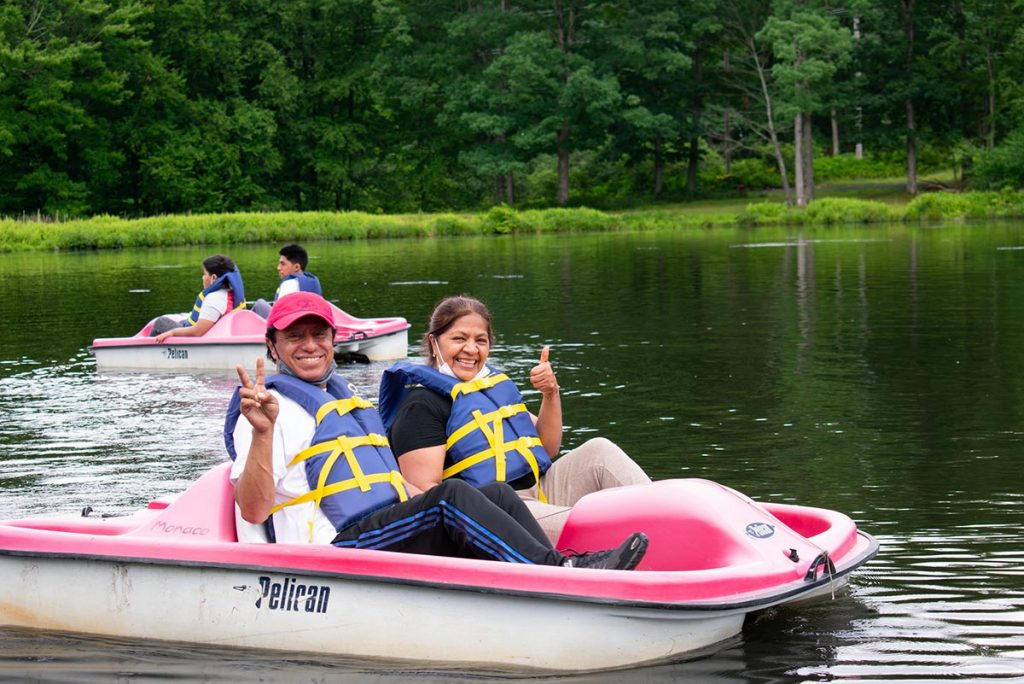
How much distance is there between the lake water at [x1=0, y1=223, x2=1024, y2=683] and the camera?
5648 mm

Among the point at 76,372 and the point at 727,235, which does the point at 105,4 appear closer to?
the point at 727,235

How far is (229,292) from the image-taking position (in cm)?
1460

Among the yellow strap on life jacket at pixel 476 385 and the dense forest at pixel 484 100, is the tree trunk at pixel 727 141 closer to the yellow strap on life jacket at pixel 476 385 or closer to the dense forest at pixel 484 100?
the dense forest at pixel 484 100

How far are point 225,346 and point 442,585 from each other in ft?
31.0

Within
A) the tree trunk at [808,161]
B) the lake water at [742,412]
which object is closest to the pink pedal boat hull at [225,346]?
the lake water at [742,412]

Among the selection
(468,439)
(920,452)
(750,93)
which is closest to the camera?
(468,439)

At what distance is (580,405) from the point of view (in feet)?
38.0

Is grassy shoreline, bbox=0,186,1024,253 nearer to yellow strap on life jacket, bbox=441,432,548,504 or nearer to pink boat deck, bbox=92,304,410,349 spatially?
pink boat deck, bbox=92,304,410,349

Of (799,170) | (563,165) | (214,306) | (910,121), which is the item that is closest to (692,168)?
(563,165)

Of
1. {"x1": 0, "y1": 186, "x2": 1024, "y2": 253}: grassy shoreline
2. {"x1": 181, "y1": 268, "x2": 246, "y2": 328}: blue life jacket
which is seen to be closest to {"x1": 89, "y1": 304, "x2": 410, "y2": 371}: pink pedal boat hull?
{"x1": 181, "y1": 268, "x2": 246, "y2": 328}: blue life jacket

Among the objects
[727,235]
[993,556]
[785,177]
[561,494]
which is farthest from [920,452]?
[785,177]

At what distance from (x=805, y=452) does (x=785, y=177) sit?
38.4 meters

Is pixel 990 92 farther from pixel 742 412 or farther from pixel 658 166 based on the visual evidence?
pixel 742 412

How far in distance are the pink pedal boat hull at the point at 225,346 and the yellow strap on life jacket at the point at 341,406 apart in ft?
28.8
